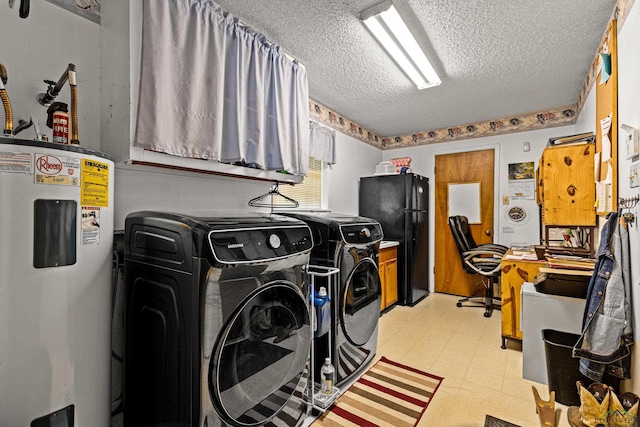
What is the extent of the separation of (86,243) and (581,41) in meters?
3.43

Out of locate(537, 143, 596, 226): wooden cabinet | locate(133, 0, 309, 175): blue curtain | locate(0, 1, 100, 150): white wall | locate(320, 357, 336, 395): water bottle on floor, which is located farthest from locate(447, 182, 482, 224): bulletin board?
locate(0, 1, 100, 150): white wall

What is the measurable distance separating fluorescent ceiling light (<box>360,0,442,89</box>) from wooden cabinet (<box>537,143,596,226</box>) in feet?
3.94

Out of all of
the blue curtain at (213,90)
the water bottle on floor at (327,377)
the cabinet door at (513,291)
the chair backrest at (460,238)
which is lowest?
the water bottle on floor at (327,377)

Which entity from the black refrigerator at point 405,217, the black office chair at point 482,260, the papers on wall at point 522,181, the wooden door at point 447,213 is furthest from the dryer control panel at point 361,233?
the papers on wall at point 522,181

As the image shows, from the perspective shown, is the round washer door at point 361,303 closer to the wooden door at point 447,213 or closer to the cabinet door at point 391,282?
the cabinet door at point 391,282

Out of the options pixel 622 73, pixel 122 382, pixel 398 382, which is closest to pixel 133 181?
pixel 122 382

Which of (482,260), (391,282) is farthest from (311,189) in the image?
(482,260)

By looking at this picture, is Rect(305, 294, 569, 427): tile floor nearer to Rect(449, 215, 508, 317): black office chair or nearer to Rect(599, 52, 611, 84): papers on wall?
Rect(449, 215, 508, 317): black office chair

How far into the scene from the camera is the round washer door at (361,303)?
6.42ft

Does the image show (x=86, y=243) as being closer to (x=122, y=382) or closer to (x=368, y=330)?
(x=122, y=382)

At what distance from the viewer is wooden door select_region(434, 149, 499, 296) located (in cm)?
424

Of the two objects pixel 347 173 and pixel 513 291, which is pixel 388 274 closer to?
pixel 513 291

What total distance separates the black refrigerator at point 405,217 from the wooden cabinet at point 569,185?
1.63 metres

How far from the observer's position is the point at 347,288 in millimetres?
1949
